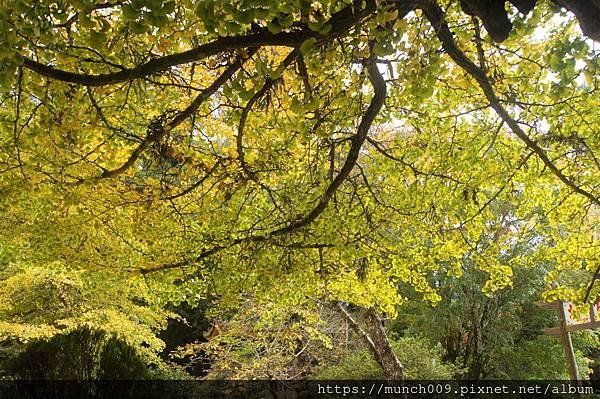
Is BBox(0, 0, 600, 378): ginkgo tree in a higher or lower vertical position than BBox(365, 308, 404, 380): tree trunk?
higher

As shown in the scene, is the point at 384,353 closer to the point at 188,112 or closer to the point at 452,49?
the point at 188,112

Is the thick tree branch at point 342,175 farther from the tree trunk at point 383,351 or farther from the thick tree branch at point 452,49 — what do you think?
the tree trunk at point 383,351

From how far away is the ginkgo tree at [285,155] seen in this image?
3303mm

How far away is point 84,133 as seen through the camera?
418 centimetres

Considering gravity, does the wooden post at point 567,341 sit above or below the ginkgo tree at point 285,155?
below

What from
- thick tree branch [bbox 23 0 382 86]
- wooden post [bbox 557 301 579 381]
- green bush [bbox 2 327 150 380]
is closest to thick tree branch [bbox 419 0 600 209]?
thick tree branch [bbox 23 0 382 86]

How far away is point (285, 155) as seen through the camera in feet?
16.3

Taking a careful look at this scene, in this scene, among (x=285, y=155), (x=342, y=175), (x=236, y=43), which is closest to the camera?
(x=236, y=43)

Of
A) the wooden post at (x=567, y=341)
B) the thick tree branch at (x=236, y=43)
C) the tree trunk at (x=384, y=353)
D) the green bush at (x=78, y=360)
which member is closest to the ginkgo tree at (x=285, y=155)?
the thick tree branch at (x=236, y=43)

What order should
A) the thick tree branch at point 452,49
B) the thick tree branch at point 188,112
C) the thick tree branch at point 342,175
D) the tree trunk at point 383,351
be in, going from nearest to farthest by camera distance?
1. the thick tree branch at point 452,49
2. the thick tree branch at point 188,112
3. the thick tree branch at point 342,175
4. the tree trunk at point 383,351

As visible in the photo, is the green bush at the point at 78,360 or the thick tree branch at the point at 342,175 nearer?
the thick tree branch at the point at 342,175

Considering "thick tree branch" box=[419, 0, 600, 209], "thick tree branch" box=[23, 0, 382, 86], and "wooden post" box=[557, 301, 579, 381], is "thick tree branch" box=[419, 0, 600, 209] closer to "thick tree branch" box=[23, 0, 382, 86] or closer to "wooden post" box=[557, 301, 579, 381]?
"thick tree branch" box=[23, 0, 382, 86]

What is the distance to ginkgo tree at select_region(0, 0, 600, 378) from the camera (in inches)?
130

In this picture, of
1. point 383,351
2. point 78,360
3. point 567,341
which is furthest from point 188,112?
point 567,341
